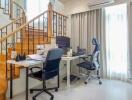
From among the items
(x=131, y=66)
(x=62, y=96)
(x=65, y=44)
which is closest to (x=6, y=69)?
(x=62, y=96)

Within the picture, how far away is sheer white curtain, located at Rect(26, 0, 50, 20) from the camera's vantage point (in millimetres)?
6547

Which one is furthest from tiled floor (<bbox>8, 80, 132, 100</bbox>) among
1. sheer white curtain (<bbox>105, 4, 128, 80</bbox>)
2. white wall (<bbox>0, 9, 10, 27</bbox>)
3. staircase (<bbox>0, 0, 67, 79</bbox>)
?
white wall (<bbox>0, 9, 10, 27</bbox>)

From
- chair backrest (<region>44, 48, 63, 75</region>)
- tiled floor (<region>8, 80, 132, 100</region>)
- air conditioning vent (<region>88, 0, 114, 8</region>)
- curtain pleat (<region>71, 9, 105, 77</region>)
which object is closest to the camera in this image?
chair backrest (<region>44, 48, 63, 75</region>)

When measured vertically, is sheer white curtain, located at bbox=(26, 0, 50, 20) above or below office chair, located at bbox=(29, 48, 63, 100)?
above

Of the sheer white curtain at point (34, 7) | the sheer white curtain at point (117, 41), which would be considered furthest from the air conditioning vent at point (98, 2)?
the sheer white curtain at point (34, 7)

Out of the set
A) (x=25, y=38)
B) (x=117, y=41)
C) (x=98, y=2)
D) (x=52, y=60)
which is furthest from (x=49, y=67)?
(x=98, y=2)

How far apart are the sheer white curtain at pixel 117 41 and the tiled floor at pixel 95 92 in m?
0.44

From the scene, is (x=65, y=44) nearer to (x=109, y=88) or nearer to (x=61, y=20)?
(x=61, y=20)

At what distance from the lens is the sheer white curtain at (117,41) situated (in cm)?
427

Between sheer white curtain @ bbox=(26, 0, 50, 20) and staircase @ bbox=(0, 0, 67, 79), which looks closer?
staircase @ bbox=(0, 0, 67, 79)

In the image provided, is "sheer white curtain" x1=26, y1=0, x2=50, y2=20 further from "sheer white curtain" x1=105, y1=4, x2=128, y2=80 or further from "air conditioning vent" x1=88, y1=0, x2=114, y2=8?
"sheer white curtain" x1=105, y1=4, x2=128, y2=80

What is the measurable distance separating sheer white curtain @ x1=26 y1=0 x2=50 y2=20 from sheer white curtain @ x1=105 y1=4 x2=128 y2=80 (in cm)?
322

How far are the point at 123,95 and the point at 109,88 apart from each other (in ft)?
1.67

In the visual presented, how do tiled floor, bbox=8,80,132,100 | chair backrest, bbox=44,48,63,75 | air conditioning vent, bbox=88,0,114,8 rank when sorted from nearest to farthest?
chair backrest, bbox=44,48,63,75
tiled floor, bbox=8,80,132,100
air conditioning vent, bbox=88,0,114,8
